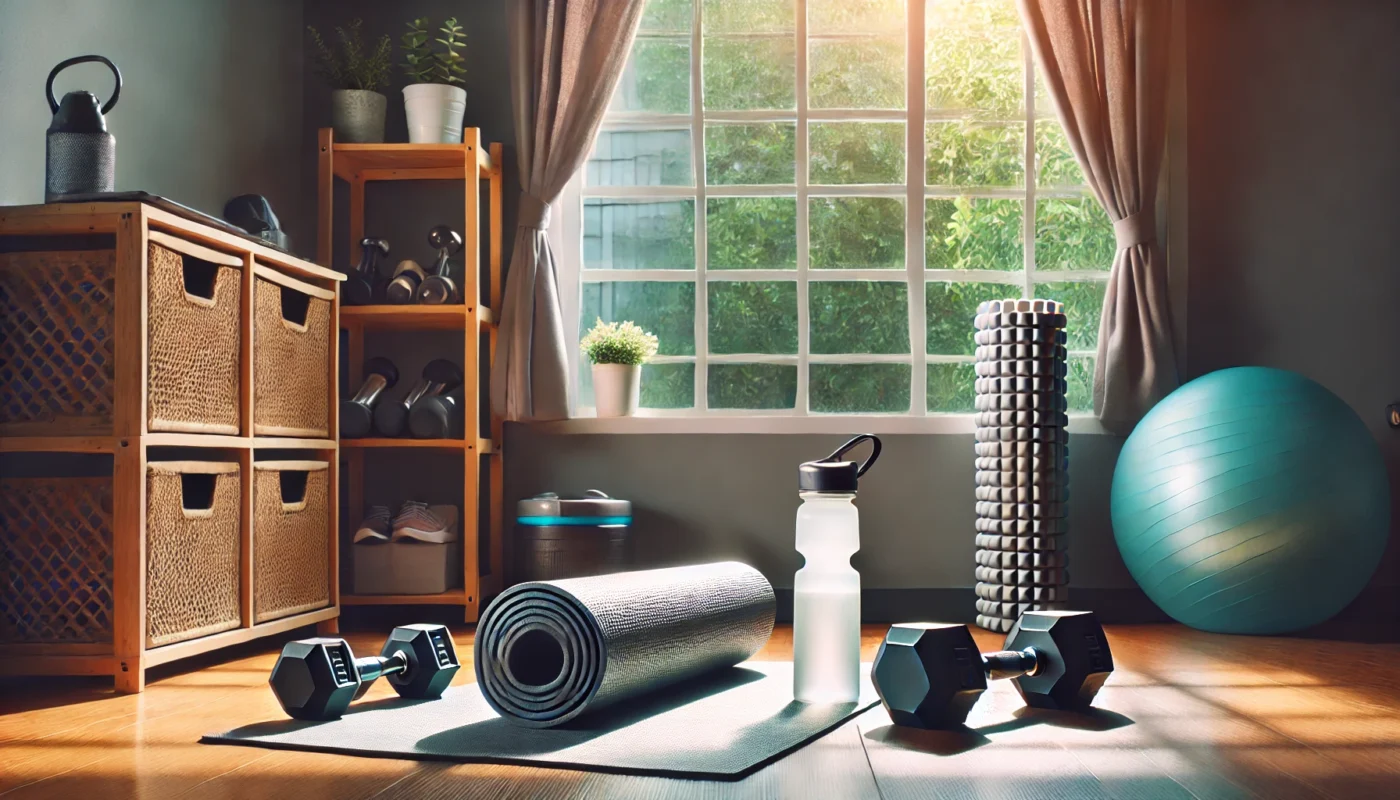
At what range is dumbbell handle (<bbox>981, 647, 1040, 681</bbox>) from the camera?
196 cm

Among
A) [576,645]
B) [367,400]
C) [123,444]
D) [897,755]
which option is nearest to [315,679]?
[576,645]

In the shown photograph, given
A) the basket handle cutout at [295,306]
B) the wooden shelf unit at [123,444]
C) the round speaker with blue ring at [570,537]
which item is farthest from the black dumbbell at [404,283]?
the wooden shelf unit at [123,444]

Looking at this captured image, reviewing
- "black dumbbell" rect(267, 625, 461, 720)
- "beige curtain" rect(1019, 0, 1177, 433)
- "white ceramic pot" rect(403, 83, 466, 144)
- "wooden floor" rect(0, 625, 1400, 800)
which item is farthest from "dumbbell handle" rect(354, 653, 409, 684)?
"beige curtain" rect(1019, 0, 1177, 433)

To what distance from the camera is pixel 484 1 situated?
4.06 meters

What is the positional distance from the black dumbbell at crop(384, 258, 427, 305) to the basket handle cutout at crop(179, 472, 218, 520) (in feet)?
3.15

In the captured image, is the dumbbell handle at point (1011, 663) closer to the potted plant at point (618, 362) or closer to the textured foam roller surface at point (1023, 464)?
the textured foam roller surface at point (1023, 464)

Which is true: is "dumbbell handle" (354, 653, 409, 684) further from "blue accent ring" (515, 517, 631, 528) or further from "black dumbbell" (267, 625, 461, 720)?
"blue accent ring" (515, 517, 631, 528)

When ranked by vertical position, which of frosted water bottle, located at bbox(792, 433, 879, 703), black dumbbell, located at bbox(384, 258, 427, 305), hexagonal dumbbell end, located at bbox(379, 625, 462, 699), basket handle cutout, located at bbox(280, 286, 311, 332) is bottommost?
hexagonal dumbbell end, located at bbox(379, 625, 462, 699)

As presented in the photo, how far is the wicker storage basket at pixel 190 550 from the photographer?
7.94 feet

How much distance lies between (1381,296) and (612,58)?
264cm

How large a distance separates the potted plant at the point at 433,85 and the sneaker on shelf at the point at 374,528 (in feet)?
Result: 3.86

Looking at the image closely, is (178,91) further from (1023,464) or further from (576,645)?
(1023,464)

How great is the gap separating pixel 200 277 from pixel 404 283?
32.7 inches

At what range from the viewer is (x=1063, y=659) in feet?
6.72
